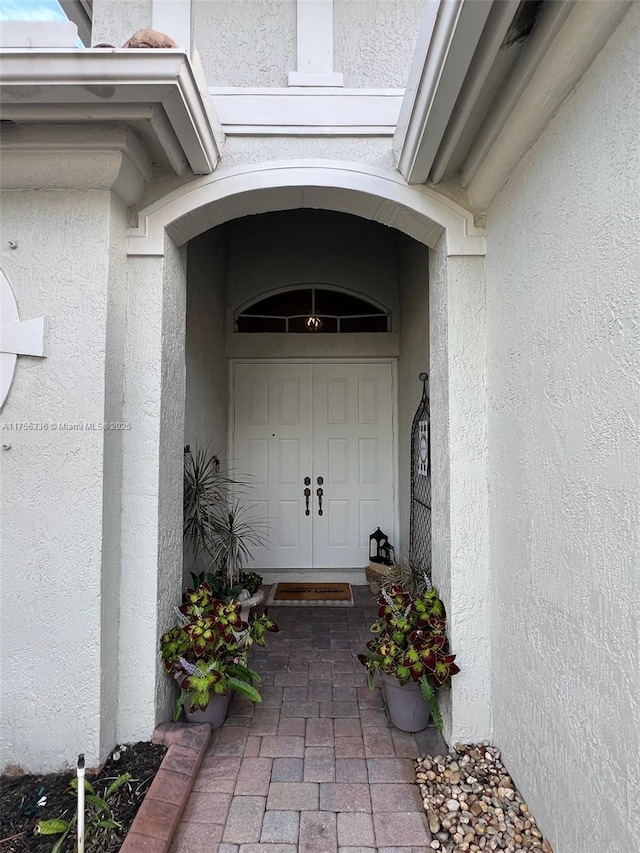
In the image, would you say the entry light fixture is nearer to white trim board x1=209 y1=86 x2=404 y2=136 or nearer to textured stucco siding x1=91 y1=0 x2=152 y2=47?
white trim board x1=209 y1=86 x2=404 y2=136

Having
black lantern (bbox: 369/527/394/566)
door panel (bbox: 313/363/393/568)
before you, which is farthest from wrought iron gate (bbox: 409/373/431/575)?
door panel (bbox: 313/363/393/568)

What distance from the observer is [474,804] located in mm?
1649

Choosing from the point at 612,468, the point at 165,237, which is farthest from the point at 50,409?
the point at 612,468

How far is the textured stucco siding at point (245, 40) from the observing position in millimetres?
2217

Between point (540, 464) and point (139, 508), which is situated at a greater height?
point (540, 464)

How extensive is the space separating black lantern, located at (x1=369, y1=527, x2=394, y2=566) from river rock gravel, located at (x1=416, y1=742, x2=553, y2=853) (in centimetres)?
213

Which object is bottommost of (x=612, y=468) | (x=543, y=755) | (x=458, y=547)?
(x=543, y=755)

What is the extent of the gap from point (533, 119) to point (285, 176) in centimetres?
108

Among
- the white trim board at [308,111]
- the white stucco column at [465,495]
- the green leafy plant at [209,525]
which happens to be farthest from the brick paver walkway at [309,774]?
the white trim board at [308,111]

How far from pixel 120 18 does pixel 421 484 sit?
137 inches

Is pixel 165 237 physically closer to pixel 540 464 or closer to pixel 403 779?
pixel 540 464

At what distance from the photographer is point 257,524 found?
13.8 ft

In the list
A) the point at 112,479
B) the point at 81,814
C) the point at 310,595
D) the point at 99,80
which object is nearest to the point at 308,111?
the point at 99,80

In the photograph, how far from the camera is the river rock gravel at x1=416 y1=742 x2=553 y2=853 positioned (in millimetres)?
1509
